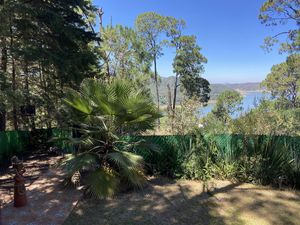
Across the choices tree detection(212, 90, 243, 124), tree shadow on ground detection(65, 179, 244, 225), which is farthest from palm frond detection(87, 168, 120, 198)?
tree detection(212, 90, 243, 124)

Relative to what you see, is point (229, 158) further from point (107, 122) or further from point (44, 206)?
point (44, 206)

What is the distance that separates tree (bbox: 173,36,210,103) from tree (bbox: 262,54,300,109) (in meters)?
7.60

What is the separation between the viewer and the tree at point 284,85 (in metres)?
24.3

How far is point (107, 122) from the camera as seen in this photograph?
18.2ft

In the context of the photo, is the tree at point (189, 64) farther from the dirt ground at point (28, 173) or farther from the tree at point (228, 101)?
the dirt ground at point (28, 173)


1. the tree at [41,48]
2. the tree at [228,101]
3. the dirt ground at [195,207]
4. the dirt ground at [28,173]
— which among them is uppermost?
the tree at [41,48]

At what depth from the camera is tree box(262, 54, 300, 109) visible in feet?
79.9

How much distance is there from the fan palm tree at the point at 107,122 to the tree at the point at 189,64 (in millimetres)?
24166

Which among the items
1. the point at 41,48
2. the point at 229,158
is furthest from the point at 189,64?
the point at 229,158

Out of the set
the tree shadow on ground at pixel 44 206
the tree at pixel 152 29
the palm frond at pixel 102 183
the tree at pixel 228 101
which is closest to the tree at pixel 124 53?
the tree at pixel 152 29

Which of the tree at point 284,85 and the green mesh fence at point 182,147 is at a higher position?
the tree at point 284,85

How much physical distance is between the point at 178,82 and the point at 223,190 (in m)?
26.6

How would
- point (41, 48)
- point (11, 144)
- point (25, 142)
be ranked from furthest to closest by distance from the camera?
point (25, 142), point (41, 48), point (11, 144)

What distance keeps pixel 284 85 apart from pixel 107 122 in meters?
24.6
